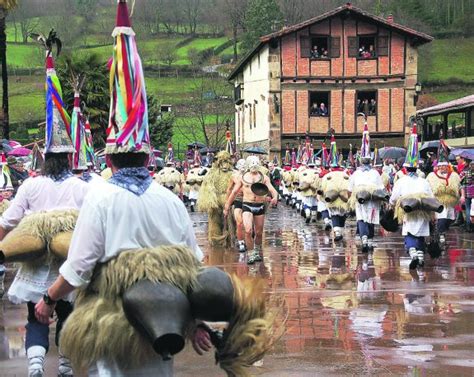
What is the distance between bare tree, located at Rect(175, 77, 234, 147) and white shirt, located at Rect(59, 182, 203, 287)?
56.3 metres

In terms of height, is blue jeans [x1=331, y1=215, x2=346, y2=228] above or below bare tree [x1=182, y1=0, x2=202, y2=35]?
below

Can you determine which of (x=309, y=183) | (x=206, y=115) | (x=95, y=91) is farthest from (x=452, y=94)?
(x=309, y=183)

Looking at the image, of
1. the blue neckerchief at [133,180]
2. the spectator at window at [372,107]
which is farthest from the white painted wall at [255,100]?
the blue neckerchief at [133,180]

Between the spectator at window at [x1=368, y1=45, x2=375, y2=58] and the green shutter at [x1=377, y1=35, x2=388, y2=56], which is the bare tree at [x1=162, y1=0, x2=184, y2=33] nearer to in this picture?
the spectator at window at [x1=368, y1=45, x2=375, y2=58]

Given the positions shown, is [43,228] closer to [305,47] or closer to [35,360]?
[35,360]

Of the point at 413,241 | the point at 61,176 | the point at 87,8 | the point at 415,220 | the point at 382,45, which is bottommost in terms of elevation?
the point at 413,241

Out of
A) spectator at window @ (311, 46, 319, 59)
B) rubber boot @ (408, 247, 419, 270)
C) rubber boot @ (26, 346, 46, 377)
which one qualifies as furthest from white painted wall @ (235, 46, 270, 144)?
rubber boot @ (26, 346, 46, 377)

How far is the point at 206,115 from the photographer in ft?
214

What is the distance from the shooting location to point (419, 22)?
7931cm

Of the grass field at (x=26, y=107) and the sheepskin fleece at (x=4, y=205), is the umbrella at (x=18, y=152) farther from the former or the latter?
the grass field at (x=26, y=107)

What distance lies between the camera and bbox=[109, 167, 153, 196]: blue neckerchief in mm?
4534

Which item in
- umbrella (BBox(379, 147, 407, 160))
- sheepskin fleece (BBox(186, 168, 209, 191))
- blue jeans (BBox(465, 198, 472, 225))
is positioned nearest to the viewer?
blue jeans (BBox(465, 198, 472, 225))

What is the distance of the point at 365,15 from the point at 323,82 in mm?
4105

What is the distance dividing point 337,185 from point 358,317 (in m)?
9.10
